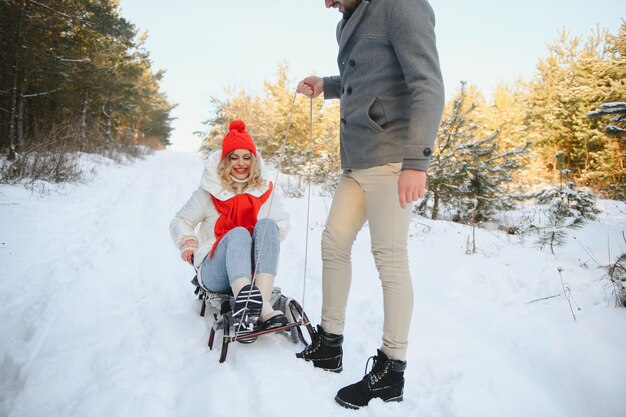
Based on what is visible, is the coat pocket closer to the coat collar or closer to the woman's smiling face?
the coat collar

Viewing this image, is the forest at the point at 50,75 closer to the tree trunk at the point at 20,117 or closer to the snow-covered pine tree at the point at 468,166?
the tree trunk at the point at 20,117

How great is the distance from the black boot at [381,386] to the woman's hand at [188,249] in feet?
4.00

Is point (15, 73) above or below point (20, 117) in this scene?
above

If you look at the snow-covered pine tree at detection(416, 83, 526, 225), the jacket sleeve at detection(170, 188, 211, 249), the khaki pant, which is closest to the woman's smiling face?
the jacket sleeve at detection(170, 188, 211, 249)

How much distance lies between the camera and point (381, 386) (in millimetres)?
1642

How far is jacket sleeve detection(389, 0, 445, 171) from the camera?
4.69 ft

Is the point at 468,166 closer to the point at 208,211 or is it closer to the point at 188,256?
the point at 208,211

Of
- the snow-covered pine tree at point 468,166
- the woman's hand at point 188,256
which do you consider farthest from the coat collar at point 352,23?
the snow-covered pine tree at point 468,166

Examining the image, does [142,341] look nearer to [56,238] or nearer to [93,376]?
[93,376]

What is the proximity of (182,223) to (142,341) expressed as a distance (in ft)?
2.55

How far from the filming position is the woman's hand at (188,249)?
221cm

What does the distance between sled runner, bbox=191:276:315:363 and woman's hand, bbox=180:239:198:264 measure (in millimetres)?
295

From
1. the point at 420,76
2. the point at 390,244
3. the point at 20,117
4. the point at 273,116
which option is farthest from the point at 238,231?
the point at 273,116

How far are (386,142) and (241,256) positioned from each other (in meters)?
1.11
